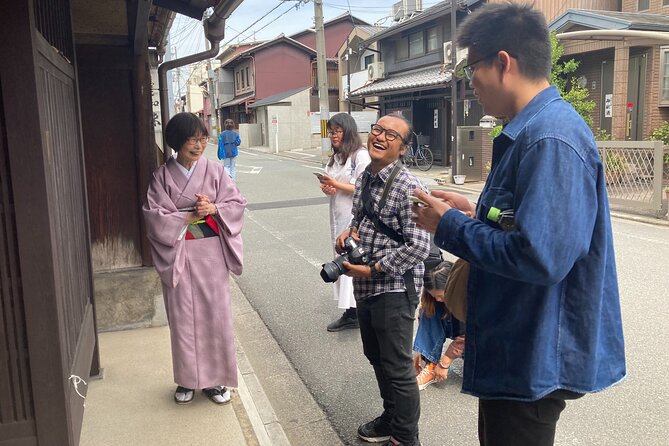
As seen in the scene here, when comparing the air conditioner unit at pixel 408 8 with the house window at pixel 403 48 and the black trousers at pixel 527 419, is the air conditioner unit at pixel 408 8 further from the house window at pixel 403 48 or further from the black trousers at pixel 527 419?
the black trousers at pixel 527 419

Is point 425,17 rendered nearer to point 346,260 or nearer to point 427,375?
point 427,375

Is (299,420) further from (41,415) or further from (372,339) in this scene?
(41,415)

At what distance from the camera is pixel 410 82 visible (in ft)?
69.5

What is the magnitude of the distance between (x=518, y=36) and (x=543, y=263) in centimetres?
68

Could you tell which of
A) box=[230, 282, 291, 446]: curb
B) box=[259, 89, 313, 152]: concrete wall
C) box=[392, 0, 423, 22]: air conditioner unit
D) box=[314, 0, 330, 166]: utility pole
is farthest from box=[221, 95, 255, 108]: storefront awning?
box=[230, 282, 291, 446]: curb

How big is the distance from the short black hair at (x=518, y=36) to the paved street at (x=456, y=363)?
7.70ft

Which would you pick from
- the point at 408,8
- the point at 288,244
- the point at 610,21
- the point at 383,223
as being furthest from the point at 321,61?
the point at 383,223

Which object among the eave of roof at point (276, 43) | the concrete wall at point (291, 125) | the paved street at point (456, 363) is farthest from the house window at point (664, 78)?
the eave of roof at point (276, 43)

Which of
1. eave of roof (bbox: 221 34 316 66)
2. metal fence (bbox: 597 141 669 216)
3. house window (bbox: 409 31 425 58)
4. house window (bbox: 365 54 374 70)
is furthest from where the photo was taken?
eave of roof (bbox: 221 34 316 66)

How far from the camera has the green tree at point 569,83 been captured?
1338cm

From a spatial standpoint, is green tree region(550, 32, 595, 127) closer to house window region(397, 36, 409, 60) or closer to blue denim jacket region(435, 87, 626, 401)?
house window region(397, 36, 409, 60)

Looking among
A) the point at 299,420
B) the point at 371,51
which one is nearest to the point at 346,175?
the point at 299,420

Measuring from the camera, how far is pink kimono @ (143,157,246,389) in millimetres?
3334

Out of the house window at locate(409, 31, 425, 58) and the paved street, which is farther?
the house window at locate(409, 31, 425, 58)
